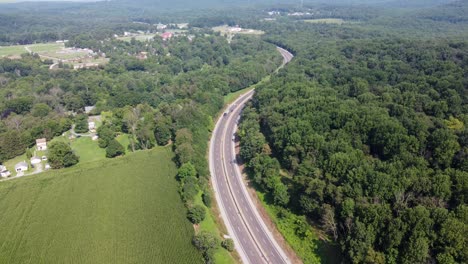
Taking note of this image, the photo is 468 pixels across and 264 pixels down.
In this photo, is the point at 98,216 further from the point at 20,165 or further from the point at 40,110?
the point at 40,110

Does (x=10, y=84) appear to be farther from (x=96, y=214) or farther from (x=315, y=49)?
(x=315, y=49)

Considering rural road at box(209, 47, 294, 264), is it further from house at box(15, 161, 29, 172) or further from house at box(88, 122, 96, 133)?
house at box(15, 161, 29, 172)

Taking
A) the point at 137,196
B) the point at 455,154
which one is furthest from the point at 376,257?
the point at 137,196

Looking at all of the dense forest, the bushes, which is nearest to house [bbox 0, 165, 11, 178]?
the bushes

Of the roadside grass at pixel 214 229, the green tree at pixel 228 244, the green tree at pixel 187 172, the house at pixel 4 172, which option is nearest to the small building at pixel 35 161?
the house at pixel 4 172

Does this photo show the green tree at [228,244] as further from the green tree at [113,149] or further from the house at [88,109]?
the house at [88,109]

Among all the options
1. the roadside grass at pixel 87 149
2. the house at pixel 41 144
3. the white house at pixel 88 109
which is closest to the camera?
the roadside grass at pixel 87 149
